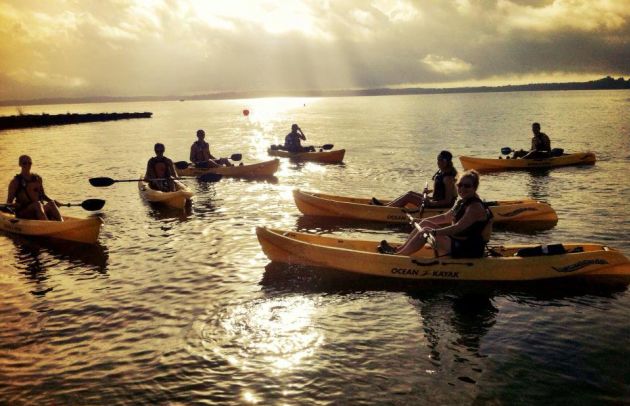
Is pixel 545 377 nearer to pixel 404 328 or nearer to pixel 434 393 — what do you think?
pixel 434 393

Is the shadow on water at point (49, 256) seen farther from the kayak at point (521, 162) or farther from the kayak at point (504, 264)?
the kayak at point (521, 162)

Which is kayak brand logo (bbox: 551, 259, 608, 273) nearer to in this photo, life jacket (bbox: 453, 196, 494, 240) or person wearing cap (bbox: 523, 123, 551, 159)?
life jacket (bbox: 453, 196, 494, 240)

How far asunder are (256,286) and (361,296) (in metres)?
2.40

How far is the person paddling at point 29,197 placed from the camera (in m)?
13.8

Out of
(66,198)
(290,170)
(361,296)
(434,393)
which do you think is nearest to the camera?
(434,393)

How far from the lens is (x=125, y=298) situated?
1032 cm

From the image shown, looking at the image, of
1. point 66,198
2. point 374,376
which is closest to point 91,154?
point 66,198

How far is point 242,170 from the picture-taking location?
2597 cm

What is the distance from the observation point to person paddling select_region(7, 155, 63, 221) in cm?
1380

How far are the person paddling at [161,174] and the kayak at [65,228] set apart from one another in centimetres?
542

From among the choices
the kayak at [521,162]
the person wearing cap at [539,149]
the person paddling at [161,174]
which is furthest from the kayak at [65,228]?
the person wearing cap at [539,149]

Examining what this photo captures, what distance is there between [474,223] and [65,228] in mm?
11212

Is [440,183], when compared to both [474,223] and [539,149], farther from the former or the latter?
[539,149]

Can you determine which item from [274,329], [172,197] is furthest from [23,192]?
[274,329]
